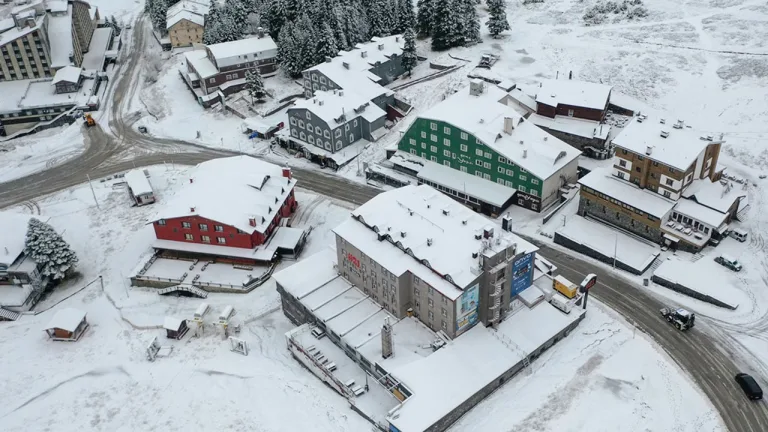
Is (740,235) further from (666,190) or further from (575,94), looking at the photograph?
(575,94)

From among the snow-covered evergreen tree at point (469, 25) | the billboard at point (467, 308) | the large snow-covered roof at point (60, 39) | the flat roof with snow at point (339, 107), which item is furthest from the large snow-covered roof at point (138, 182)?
the snow-covered evergreen tree at point (469, 25)

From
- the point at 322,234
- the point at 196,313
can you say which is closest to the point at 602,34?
the point at 322,234

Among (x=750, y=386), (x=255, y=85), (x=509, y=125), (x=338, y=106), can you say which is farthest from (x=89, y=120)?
(x=750, y=386)

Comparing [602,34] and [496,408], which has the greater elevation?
[602,34]

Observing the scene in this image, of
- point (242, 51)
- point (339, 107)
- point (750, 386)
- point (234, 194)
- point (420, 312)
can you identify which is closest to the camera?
point (750, 386)

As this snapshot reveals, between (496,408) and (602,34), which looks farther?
(602,34)

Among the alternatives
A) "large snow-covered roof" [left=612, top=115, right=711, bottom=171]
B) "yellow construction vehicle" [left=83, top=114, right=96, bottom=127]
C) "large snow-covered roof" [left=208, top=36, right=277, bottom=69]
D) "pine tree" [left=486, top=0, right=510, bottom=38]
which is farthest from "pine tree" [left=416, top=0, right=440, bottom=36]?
"yellow construction vehicle" [left=83, top=114, right=96, bottom=127]

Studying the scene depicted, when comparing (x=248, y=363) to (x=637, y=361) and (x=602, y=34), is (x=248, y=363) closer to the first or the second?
(x=637, y=361)
